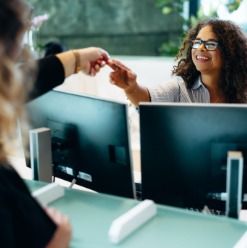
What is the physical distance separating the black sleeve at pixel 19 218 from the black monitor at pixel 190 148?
47 cm

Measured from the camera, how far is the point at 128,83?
2230 mm

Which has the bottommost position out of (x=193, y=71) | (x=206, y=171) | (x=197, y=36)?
(x=206, y=171)

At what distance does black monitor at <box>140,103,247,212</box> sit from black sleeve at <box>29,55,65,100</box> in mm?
280

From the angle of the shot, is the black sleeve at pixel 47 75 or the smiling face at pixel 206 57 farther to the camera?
the smiling face at pixel 206 57

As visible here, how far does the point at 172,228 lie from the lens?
54.8 inches

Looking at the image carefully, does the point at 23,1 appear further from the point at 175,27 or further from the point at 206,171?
the point at 175,27

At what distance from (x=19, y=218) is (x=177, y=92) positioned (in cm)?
142

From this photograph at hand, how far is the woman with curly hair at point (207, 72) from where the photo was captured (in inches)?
87.1

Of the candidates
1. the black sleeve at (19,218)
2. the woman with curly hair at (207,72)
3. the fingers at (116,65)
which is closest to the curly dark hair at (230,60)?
the woman with curly hair at (207,72)

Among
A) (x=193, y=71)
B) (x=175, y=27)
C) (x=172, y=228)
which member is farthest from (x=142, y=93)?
(x=175, y=27)

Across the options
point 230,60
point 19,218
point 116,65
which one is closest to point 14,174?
point 19,218

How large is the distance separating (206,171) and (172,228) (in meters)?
0.20

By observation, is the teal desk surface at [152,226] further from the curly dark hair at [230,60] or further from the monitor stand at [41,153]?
the curly dark hair at [230,60]

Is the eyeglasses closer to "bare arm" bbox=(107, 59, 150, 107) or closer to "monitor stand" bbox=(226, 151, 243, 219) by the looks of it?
"bare arm" bbox=(107, 59, 150, 107)
